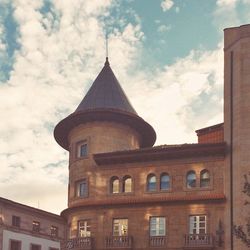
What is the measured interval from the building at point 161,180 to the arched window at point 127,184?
78 mm

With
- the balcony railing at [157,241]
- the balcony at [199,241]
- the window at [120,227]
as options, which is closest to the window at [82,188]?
the window at [120,227]

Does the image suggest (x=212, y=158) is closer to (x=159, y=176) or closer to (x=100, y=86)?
(x=159, y=176)

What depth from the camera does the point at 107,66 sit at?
5294 centimetres

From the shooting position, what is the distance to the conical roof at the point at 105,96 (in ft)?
157

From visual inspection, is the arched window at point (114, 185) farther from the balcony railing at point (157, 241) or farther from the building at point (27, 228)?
the building at point (27, 228)

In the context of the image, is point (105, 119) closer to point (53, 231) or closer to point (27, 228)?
point (27, 228)

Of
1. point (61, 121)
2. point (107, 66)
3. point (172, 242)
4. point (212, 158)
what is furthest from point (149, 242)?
point (107, 66)

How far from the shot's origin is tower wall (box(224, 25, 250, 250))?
40.4 metres

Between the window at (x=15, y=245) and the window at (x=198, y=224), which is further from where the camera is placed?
the window at (x=15, y=245)

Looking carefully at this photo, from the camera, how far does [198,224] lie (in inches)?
1650

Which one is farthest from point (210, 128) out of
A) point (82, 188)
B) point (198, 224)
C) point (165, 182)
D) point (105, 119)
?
point (82, 188)

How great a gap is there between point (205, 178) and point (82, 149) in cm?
1071

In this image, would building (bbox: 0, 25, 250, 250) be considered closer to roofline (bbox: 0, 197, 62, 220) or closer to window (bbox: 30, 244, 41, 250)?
roofline (bbox: 0, 197, 62, 220)

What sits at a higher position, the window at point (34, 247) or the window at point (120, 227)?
the window at point (120, 227)
